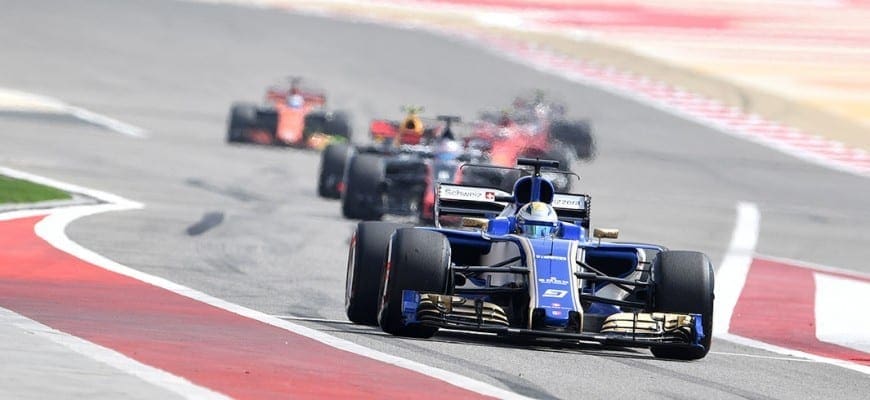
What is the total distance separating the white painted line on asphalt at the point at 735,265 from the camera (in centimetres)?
1630

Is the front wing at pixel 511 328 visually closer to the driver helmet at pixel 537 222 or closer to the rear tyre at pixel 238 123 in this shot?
the driver helmet at pixel 537 222

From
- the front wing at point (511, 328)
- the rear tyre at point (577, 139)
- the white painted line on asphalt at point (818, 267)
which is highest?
the rear tyre at point (577, 139)

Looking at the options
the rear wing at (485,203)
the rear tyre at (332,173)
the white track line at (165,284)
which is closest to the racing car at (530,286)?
the white track line at (165,284)

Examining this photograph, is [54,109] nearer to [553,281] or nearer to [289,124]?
[289,124]

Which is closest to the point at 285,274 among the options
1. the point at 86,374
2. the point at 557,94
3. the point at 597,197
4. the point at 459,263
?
the point at 459,263

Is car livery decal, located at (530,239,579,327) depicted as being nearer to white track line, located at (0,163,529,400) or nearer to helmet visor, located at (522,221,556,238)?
helmet visor, located at (522,221,556,238)

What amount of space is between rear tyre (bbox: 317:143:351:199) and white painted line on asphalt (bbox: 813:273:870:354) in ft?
24.8

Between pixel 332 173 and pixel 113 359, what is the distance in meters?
15.8

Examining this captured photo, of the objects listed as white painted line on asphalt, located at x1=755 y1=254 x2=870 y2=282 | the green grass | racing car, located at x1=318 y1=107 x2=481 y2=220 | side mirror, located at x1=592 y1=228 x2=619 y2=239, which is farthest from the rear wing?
racing car, located at x1=318 y1=107 x2=481 y2=220

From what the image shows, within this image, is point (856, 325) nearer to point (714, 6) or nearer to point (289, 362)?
point (289, 362)

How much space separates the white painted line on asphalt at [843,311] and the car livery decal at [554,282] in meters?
3.17

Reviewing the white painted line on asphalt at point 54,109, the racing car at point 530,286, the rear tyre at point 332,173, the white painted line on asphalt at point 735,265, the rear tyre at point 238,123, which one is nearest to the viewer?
the racing car at point 530,286

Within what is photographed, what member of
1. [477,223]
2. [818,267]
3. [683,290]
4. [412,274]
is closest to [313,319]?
[412,274]

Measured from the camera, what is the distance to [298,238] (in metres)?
20.3
